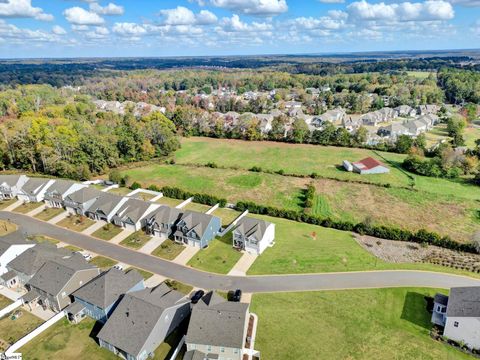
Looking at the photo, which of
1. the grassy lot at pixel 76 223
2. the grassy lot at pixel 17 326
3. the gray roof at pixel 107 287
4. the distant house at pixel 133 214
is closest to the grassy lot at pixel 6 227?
the grassy lot at pixel 76 223

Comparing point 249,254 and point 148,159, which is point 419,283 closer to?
point 249,254

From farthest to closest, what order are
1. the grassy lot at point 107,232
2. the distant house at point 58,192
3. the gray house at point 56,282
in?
the distant house at point 58,192
the grassy lot at point 107,232
the gray house at point 56,282

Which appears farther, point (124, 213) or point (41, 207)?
point (41, 207)

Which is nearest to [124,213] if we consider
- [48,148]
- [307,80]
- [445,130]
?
[48,148]

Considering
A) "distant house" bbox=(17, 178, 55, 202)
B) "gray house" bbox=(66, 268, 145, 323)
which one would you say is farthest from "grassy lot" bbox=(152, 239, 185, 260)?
"distant house" bbox=(17, 178, 55, 202)

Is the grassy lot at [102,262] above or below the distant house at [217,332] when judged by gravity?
below

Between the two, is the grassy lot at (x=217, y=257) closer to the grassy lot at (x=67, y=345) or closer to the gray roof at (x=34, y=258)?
the grassy lot at (x=67, y=345)

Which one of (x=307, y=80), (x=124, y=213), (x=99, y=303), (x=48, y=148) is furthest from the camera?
(x=307, y=80)
